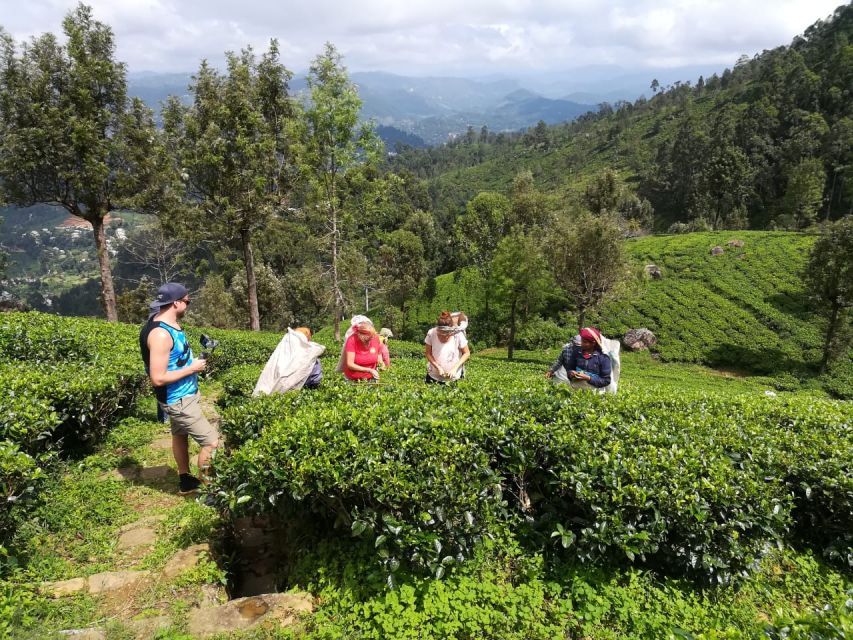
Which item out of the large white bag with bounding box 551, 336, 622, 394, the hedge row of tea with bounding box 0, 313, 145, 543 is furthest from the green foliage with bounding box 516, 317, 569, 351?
the hedge row of tea with bounding box 0, 313, 145, 543

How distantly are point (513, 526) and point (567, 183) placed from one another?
126252mm

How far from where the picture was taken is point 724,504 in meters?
4.88

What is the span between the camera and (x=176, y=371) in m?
5.64

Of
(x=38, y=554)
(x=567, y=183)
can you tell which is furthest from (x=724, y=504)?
(x=567, y=183)

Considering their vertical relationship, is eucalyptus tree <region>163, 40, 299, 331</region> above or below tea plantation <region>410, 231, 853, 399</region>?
above

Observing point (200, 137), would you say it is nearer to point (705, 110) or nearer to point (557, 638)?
point (557, 638)

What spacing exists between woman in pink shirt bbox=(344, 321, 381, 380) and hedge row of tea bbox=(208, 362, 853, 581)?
44.4 inches

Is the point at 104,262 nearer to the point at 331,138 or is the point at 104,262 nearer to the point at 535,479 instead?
the point at 331,138

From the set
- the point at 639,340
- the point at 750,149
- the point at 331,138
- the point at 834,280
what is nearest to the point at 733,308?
the point at 639,340

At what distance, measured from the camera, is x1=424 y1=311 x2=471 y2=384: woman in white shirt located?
8.05 metres

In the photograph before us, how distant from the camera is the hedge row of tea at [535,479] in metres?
4.69

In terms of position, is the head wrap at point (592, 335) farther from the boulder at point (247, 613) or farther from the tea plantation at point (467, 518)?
the boulder at point (247, 613)

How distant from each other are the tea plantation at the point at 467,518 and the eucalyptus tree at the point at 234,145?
14.1 meters

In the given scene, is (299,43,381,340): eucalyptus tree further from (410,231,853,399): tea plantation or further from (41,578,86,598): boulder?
(410,231,853,399): tea plantation
